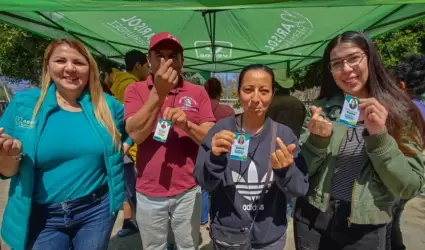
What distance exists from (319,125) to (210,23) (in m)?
3.13

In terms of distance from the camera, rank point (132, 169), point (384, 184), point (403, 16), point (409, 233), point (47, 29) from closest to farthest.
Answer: point (384, 184) < point (403, 16) < point (132, 169) < point (409, 233) < point (47, 29)

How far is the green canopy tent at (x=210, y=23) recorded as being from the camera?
2475mm

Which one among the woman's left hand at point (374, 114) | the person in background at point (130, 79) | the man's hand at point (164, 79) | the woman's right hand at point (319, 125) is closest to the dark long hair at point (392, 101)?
the woman's left hand at point (374, 114)

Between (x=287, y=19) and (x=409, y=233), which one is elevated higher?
(x=287, y=19)

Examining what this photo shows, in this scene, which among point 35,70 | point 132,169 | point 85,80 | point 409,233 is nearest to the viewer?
point 85,80

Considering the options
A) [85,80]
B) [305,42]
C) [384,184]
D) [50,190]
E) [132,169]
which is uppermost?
[305,42]

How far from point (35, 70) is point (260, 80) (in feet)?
40.8

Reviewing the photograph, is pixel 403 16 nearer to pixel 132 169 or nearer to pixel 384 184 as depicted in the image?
pixel 384 184

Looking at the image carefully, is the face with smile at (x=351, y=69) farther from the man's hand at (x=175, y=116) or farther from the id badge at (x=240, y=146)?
the man's hand at (x=175, y=116)

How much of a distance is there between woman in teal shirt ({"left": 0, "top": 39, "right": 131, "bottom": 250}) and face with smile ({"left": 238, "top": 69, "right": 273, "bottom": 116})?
2.69 feet

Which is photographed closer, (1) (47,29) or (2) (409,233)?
(2) (409,233)

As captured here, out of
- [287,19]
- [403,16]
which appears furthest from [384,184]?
[287,19]

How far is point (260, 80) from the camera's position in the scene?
1.83 metres

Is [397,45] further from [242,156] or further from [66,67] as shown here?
[66,67]
